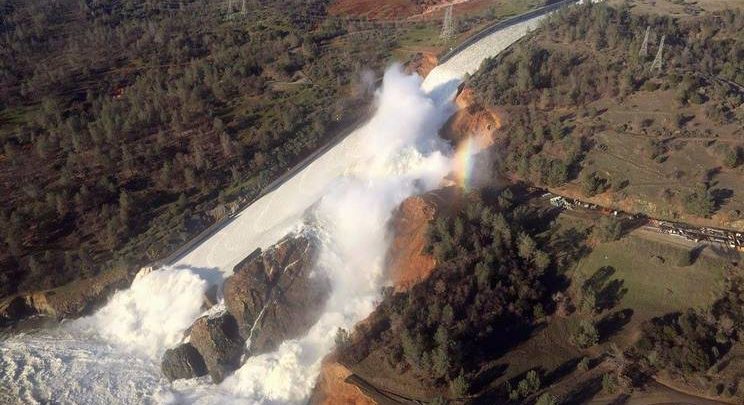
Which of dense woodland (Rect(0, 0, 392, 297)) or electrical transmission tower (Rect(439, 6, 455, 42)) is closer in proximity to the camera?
dense woodland (Rect(0, 0, 392, 297))

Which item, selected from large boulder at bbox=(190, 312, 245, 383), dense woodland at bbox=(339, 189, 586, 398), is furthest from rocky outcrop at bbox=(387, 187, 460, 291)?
large boulder at bbox=(190, 312, 245, 383)

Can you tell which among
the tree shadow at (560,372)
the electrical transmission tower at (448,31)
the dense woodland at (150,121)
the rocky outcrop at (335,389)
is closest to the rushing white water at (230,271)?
the rocky outcrop at (335,389)

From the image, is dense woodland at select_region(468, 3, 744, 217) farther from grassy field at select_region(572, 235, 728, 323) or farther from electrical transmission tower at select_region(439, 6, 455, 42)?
electrical transmission tower at select_region(439, 6, 455, 42)

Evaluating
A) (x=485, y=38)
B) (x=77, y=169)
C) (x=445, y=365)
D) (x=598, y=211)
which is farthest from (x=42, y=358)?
(x=485, y=38)

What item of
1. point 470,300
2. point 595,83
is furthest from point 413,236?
point 595,83

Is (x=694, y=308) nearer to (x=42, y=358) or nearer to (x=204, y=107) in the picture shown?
(x=42, y=358)

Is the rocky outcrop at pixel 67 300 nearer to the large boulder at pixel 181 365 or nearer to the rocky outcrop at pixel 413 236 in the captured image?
the large boulder at pixel 181 365

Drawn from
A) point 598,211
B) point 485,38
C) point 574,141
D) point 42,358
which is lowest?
point 42,358
